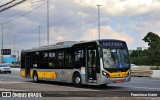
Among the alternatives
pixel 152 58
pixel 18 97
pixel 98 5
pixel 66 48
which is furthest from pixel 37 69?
pixel 152 58

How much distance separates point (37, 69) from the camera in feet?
99.3

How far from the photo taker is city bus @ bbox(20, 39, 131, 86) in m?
21.9

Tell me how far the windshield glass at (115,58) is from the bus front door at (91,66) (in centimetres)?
79

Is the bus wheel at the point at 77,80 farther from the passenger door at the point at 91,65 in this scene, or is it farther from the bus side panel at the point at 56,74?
the passenger door at the point at 91,65

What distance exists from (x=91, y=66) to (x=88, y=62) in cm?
39

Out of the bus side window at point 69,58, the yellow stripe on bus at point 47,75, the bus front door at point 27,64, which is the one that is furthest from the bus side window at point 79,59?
the bus front door at point 27,64

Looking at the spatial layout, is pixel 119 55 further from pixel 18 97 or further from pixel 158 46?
pixel 158 46

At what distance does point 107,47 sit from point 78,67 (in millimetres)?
2781

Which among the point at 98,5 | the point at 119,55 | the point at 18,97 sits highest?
the point at 98,5

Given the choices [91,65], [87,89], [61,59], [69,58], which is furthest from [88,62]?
[61,59]

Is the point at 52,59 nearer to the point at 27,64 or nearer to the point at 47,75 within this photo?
the point at 47,75

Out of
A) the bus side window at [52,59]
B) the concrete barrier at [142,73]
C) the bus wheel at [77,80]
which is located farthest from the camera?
the concrete barrier at [142,73]

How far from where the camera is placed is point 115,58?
72.8 feet

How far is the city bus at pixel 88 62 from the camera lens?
21938 mm
